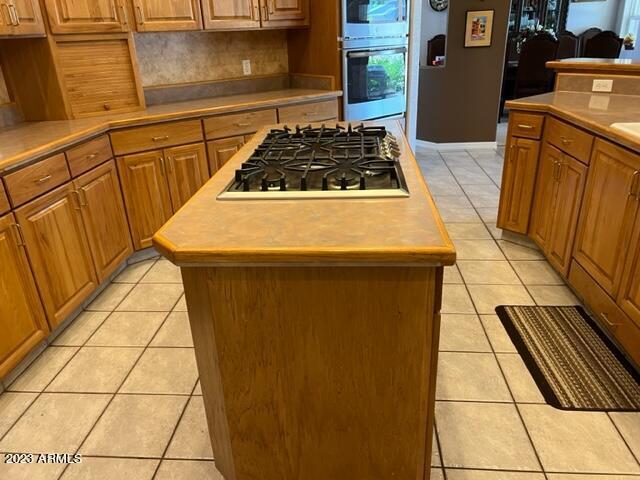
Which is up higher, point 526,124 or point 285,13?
point 285,13

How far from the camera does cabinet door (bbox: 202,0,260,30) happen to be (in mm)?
3182

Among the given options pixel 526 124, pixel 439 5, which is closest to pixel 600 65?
pixel 526 124

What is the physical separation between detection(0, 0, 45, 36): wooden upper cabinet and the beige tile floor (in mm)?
1433

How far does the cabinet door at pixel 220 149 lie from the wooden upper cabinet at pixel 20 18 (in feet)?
3.62

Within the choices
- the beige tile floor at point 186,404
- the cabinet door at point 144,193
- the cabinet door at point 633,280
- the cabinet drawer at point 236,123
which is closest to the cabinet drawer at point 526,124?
the beige tile floor at point 186,404

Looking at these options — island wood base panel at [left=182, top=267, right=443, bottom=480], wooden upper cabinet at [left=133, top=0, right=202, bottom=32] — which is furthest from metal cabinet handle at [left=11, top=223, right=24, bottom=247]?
wooden upper cabinet at [left=133, top=0, right=202, bottom=32]

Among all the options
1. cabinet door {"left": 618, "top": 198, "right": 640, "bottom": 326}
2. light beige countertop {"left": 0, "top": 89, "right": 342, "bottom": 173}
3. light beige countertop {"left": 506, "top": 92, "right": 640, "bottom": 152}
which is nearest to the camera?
cabinet door {"left": 618, "top": 198, "right": 640, "bottom": 326}

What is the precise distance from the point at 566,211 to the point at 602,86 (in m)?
1.06

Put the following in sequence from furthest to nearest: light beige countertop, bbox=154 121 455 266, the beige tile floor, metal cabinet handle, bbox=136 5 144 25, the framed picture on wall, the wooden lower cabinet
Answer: the framed picture on wall
metal cabinet handle, bbox=136 5 144 25
the wooden lower cabinet
the beige tile floor
light beige countertop, bbox=154 121 455 266

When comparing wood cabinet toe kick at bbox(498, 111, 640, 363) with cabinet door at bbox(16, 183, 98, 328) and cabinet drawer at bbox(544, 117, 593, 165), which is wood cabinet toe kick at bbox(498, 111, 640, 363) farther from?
cabinet door at bbox(16, 183, 98, 328)

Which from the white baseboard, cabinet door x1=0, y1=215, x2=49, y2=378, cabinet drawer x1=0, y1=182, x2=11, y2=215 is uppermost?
cabinet drawer x1=0, y1=182, x2=11, y2=215

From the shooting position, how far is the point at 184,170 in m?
3.04

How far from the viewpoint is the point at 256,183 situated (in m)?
1.48

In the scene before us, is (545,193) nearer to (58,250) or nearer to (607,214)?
(607,214)
